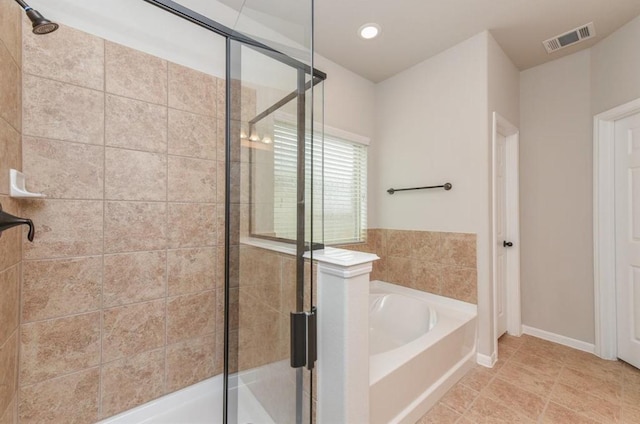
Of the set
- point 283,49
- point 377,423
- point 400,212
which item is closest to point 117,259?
point 283,49

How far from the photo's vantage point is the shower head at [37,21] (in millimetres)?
800

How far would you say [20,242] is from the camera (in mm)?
1111

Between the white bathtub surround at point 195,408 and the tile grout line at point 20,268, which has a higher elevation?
the tile grout line at point 20,268

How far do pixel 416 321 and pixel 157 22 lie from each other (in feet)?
8.82

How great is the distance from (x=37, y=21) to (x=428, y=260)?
266 cm

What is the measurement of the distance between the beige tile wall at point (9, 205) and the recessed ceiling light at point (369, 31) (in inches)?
77.0

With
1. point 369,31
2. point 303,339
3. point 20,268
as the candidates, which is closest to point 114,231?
point 20,268

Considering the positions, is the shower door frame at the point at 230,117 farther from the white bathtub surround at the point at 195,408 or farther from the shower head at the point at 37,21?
the shower head at the point at 37,21

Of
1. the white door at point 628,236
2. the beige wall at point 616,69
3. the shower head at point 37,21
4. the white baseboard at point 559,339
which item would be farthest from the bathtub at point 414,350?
the beige wall at point 616,69

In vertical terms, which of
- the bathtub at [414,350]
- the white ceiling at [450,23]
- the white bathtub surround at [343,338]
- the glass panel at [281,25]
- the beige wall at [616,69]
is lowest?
the bathtub at [414,350]

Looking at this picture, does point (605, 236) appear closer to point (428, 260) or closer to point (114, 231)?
point (428, 260)

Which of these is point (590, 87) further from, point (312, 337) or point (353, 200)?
point (312, 337)

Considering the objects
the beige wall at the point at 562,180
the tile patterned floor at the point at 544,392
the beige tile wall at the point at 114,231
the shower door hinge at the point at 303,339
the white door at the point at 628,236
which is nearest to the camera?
the shower door hinge at the point at 303,339

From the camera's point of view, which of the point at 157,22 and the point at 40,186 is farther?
the point at 157,22
